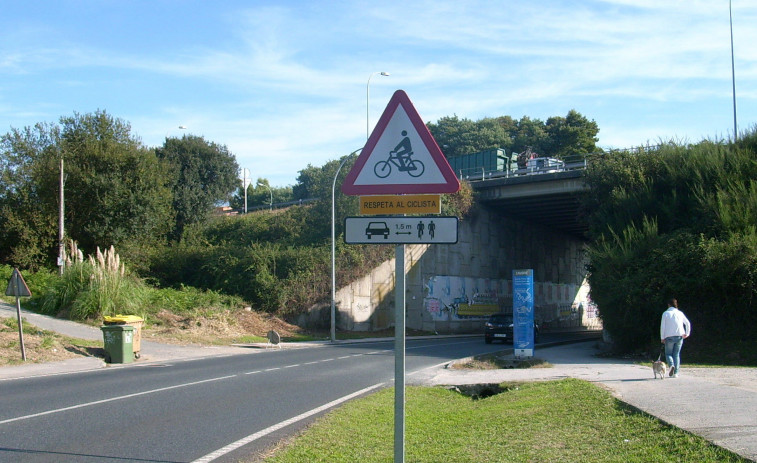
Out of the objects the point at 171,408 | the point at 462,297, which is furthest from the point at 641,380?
the point at 462,297

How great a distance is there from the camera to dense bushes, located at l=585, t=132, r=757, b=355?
20.5 m

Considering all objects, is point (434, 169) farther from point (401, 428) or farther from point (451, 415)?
point (451, 415)

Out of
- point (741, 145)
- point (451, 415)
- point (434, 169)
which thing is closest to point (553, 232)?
point (741, 145)

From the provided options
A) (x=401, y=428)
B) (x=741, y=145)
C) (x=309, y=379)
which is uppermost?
(x=741, y=145)

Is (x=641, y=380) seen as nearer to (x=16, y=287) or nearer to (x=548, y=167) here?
(x=16, y=287)

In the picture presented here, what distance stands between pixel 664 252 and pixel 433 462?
18.3 meters

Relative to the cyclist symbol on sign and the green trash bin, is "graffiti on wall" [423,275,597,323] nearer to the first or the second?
the green trash bin

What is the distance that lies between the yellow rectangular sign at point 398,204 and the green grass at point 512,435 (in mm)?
2971

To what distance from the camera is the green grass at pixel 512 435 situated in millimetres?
6199

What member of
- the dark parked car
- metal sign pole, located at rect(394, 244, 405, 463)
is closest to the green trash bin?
the dark parked car

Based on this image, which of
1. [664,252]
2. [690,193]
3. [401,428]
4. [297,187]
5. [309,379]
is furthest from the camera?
[297,187]

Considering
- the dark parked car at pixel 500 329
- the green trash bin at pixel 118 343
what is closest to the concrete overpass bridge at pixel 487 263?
the dark parked car at pixel 500 329

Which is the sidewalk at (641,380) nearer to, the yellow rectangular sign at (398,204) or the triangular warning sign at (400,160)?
the yellow rectangular sign at (398,204)

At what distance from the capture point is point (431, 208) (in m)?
4.72
